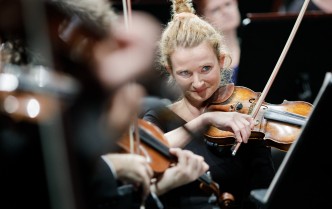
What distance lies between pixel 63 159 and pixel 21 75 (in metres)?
0.15

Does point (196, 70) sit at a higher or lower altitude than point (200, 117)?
higher

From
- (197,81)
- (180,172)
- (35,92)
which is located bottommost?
(180,172)

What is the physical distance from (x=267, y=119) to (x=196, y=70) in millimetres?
211

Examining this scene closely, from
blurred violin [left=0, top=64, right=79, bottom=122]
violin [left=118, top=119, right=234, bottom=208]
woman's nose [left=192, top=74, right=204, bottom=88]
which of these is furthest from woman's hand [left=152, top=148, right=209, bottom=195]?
blurred violin [left=0, top=64, right=79, bottom=122]

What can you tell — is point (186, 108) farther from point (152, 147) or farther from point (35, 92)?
point (35, 92)

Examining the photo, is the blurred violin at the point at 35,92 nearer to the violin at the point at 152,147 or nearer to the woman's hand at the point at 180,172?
the violin at the point at 152,147

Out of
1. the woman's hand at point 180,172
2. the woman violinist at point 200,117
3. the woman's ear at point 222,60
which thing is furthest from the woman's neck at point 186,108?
the woman's hand at point 180,172

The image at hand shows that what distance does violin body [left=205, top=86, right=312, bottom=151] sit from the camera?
1.30 meters

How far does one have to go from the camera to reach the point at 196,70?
1.31 metres

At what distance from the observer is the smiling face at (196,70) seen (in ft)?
4.29

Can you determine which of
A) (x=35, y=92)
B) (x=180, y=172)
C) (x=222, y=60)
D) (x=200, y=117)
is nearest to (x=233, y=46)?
(x=222, y=60)

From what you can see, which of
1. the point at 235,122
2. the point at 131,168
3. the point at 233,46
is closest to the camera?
the point at 131,168

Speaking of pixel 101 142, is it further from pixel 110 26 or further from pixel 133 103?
Answer: pixel 110 26

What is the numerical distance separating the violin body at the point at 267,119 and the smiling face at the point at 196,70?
5 cm
